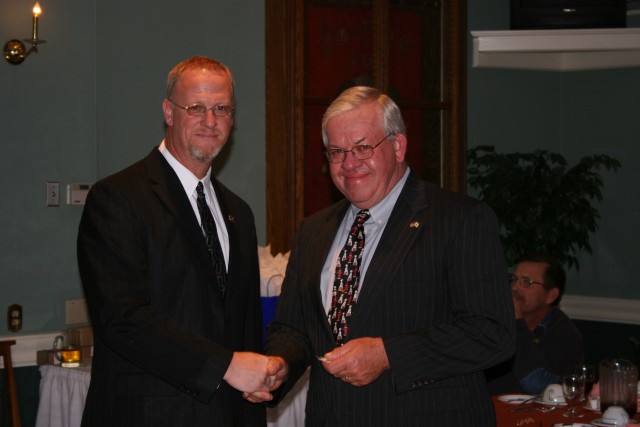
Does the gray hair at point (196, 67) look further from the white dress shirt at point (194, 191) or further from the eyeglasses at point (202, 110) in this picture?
the white dress shirt at point (194, 191)

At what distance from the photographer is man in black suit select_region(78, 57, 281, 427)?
2.61 m

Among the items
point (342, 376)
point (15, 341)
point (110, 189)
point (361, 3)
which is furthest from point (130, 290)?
point (361, 3)

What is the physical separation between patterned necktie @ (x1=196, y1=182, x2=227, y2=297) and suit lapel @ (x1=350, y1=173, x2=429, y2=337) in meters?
0.49

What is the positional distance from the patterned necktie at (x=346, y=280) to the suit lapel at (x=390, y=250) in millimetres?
51

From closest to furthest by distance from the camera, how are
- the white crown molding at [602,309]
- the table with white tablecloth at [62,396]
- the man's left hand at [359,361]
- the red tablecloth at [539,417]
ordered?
the man's left hand at [359,361] < the red tablecloth at [539,417] < the table with white tablecloth at [62,396] < the white crown molding at [602,309]

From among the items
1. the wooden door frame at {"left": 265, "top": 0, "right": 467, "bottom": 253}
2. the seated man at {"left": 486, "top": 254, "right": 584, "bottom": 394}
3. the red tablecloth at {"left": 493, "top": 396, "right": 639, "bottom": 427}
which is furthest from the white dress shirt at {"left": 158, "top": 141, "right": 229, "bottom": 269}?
the wooden door frame at {"left": 265, "top": 0, "right": 467, "bottom": 253}

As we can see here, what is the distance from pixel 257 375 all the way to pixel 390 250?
0.52 meters

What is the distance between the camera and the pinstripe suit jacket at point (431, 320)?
96.2 inches

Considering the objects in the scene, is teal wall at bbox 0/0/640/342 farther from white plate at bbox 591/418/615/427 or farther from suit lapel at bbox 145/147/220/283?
white plate at bbox 591/418/615/427

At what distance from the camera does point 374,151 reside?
261 centimetres

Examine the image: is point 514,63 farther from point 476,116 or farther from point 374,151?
point 374,151

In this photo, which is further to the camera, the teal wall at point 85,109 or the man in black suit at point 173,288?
the teal wall at point 85,109

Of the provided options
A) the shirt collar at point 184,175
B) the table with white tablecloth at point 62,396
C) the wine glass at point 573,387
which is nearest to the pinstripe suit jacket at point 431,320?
the shirt collar at point 184,175

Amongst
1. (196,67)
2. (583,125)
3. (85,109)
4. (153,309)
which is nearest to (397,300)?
(153,309)
